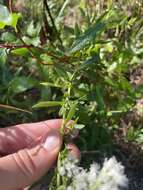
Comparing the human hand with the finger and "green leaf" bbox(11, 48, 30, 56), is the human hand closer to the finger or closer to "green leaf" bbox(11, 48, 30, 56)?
the finger

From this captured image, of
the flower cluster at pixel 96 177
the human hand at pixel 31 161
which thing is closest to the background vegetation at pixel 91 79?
the human hand at pixel 31 161

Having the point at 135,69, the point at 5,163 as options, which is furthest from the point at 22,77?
the point at 5,163

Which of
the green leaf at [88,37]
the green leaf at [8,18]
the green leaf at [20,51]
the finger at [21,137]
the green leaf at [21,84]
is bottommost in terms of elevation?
the finger at [21,137]

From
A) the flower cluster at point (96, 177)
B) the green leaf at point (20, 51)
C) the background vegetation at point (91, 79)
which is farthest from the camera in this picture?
the background vegetation at point (91, 79)

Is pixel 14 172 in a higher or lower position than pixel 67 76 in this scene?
lower

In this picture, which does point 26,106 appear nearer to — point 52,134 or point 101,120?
point 101,120

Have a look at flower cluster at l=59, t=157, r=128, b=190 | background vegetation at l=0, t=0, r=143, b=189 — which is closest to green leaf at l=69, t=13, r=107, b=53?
background vegetation at l=0, t=0, r=143, b=189

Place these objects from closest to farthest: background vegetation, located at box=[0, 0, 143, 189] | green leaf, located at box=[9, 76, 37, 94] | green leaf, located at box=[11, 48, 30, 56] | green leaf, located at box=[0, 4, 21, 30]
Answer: green leaf, located at box=[0, 4, 21, 30]
green leaf, located at box=[11, 48, 30, 56]
background vegetation, located at box=[0, 0, 143, 189]
green leaf, located at box=[9, 76, 37, 94]

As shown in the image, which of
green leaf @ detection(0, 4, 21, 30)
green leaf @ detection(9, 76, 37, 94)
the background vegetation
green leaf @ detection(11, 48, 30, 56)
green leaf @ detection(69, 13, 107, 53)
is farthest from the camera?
green leaf @ detection(9, 76, 37, 94)

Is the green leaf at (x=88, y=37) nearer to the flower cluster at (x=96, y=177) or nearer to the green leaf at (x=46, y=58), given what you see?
the green leaf at (x=46, y=58)
